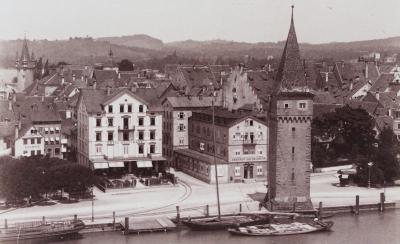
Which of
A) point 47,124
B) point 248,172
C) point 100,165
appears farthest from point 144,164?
point 47,124

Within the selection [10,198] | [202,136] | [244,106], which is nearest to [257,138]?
[202,136]

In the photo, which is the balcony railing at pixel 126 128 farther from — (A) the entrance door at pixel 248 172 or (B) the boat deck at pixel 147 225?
(B) the boat deck at pixel 147 225

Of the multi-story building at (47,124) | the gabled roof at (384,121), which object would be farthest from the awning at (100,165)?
the gabled roof at (384,121)

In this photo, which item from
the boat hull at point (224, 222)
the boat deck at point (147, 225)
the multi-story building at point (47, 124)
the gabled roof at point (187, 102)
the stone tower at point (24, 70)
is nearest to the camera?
the boat deck at point (147, 225)

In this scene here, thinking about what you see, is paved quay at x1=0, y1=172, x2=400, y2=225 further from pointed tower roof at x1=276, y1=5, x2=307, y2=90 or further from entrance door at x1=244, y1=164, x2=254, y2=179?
pointed tower roof at x1=276, y1=5, x2=307, y2=90

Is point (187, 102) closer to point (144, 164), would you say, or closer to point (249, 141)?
point (249, 141)

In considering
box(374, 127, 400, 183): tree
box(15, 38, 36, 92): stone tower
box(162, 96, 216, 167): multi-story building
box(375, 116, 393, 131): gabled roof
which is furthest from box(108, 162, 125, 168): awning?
box(15, 38, 36, 92): stone tower

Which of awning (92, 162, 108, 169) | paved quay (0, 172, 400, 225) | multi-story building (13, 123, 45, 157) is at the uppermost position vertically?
multi-story building (13, 123, 45, 157)
